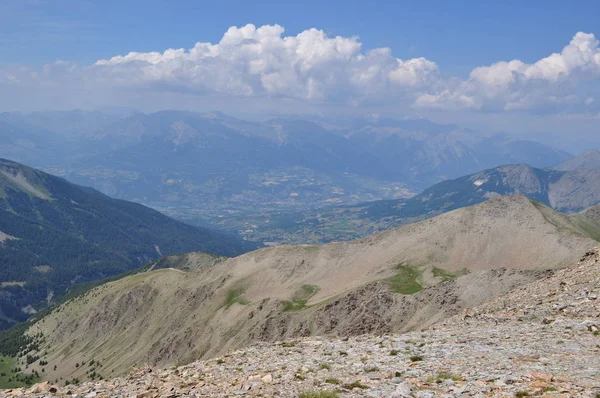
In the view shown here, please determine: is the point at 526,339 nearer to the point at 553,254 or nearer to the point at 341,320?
the point at 341,320

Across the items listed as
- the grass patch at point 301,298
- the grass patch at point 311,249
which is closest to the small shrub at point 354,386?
the grass patch at point 301,298

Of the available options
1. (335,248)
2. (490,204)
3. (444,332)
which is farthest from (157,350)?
(444,332)

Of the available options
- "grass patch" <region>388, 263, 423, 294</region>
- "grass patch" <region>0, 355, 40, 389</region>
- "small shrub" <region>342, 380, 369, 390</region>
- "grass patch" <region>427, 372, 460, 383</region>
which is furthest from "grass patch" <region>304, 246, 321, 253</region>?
"small shrub" <region>342, 380, 369, 390</region>

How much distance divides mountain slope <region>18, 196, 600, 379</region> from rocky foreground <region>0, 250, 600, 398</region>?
1884 inches

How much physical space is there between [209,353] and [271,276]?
1463 inches

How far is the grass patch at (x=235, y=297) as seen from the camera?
13775 centimetres

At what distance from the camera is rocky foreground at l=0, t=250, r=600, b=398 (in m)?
21.5

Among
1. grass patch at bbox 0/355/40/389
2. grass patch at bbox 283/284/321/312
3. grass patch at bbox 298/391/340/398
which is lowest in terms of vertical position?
grass patch at bbox 0/355/40/389

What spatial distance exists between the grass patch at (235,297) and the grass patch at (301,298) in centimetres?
1619

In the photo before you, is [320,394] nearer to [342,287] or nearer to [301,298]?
[301,298]

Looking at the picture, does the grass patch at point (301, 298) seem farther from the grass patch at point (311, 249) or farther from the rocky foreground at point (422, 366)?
the rocky foreground at point (422, 366)

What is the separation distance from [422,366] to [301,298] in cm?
10132

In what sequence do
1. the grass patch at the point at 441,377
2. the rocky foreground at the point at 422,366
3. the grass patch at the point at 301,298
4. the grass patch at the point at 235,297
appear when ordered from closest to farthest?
1. the rocky foreground at the point at 422,366
2. the grass patch at the point at 441,377
3. the grass patch at the point at 301,298
4. the grass patch at the point at 235,297

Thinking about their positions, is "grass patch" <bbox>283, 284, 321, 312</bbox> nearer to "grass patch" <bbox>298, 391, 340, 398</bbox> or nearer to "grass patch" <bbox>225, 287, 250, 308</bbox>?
"grass patch" <bbox>225, 287, 250, 308</bbox>
